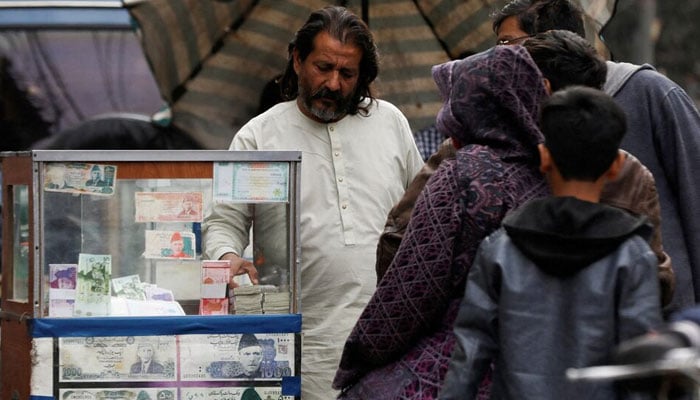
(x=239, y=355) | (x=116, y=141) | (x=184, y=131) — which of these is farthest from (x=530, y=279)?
(x=116, y=141)

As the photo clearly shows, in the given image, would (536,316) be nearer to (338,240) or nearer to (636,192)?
(636,192)

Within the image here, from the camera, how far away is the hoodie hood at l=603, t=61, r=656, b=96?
379cm

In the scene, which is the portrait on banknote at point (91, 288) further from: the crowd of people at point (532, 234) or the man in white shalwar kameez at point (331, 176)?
the man in white shalwar kameez at point (331, 176)

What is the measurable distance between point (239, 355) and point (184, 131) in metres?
3.58

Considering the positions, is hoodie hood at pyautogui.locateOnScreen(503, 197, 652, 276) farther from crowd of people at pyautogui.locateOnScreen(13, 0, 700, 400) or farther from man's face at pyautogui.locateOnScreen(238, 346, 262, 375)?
man's face at pyautogui.locateOnScreen(238, 346, 262, 375)

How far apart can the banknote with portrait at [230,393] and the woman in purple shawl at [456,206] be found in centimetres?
90

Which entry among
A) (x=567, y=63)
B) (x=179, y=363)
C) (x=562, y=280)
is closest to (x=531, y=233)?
A: (x=562, y=280)

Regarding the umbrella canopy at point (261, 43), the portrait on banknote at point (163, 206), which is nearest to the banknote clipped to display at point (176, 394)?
the portrait on banknote at point (163, 206)

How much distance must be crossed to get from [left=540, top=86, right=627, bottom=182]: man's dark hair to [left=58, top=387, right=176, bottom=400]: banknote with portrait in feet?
5.47

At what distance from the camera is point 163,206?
161 inches

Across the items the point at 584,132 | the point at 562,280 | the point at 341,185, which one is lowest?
the point at 562,280

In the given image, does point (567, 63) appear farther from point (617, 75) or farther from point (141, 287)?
point (141, 287)

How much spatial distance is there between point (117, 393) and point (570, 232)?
1774 millimetres

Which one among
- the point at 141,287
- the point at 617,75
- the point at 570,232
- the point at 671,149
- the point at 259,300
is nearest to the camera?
the point at 570,232
